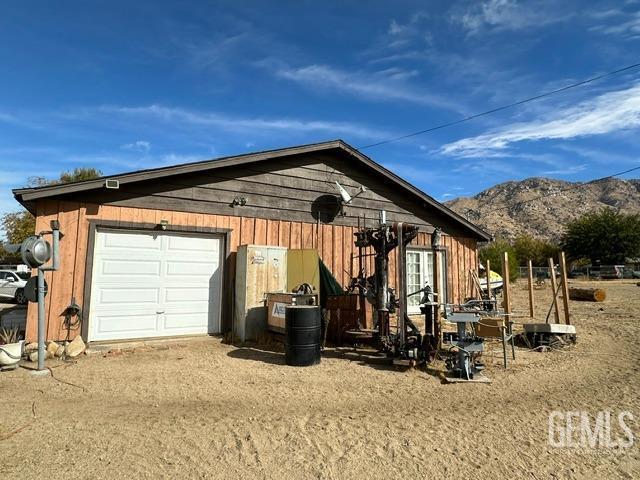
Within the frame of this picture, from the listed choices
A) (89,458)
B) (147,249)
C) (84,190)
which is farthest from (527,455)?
(84,190)

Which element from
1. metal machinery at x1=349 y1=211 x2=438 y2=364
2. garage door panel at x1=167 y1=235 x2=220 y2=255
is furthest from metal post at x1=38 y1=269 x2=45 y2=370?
metal machinery at x1=349 y1=211 x2=438 y2=364

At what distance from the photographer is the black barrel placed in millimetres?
6570

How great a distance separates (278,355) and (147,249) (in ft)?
11.0

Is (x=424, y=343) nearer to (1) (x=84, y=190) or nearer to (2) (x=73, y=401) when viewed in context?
(2) (x=73, y=401)

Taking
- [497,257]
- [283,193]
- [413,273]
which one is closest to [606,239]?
[497,257]

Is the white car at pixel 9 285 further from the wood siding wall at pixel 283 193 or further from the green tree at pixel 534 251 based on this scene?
the green tree at pixel 534 251

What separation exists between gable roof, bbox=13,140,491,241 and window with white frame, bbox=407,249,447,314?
1501 millimetres

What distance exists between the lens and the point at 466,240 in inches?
535

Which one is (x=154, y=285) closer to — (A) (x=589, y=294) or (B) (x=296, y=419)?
(B) (x=296, y=419)

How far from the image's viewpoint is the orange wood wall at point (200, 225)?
23.2ft

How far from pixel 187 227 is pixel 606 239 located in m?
49.5

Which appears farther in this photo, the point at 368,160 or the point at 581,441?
the point at 368,160

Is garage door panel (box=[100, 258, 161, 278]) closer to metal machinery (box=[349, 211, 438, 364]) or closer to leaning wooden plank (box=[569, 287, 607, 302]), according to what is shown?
metal machinery (box=[349, 211, 438, 364])

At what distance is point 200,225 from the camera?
28.1ft
